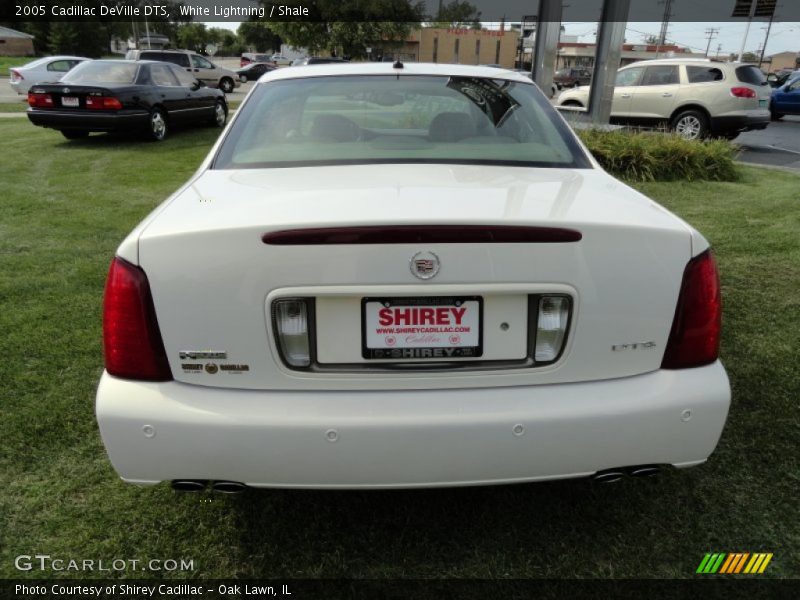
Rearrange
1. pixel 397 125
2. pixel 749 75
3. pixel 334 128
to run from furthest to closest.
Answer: pixel 749 75, pixel 397 125, pixel 334 128

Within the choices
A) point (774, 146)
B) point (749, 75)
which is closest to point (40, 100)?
point (749, 75)

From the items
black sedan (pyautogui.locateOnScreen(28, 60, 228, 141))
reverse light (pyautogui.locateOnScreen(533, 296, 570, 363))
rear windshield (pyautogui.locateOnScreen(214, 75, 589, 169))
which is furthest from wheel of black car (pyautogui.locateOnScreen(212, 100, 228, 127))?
reverse light (pyautogui.locateOnScreen(533, 296, 570, 363))

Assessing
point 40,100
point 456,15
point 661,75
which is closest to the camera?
point 40,100

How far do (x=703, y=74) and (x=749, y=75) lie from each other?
1040 millimetres

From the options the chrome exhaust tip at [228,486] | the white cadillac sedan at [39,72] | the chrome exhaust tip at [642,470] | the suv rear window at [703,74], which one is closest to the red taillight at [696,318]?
the chrome exhaust tip at [642,470]

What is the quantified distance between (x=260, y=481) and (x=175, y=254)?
2.30 ft

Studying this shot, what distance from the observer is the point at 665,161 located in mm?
9461

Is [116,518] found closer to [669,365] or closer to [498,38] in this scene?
[669,365]

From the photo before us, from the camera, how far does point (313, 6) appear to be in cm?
4684

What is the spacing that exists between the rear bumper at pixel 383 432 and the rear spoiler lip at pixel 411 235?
0.44 m

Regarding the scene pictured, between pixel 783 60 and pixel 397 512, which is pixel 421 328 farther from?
pixel 783 60

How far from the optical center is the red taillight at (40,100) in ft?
36.5

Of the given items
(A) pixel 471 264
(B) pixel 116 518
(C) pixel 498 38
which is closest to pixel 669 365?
(A) pixel 471 264

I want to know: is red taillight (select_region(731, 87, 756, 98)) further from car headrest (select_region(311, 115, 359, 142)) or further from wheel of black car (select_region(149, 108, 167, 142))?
car headrest (select_region(311, 115, 359, 142))
